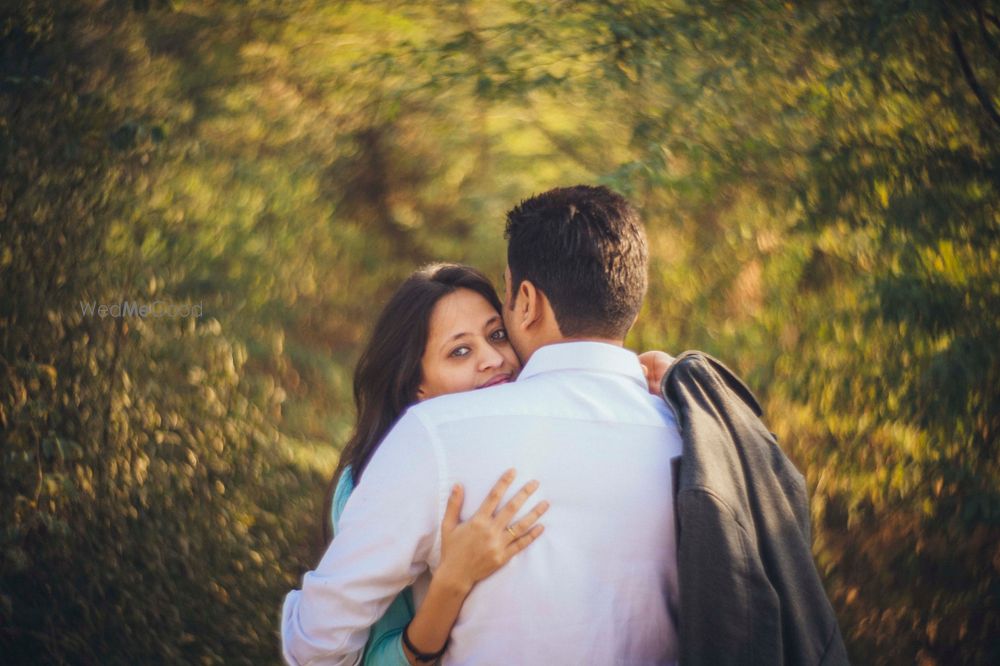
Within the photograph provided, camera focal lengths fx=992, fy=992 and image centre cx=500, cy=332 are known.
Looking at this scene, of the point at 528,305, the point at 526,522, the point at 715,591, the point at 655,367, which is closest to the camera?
the point at 715,591

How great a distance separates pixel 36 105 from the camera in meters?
4.10

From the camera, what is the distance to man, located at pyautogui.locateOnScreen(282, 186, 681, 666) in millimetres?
1954

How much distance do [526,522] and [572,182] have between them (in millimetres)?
2771

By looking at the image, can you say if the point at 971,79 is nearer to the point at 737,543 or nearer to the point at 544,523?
the point at 737,543

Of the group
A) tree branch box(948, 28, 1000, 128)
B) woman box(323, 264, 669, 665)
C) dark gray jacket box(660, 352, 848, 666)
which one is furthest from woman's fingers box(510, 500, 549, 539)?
tree branch box(948, 28, 1000, 128)

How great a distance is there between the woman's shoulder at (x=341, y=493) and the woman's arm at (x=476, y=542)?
626 millimetres

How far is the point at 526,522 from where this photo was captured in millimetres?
1948

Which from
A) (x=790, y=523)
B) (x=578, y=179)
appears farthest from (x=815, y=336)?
(x=790, y=523)

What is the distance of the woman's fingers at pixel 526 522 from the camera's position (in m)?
1.95

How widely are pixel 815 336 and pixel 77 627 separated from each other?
130 inches

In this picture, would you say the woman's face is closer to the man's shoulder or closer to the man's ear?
the man's ear

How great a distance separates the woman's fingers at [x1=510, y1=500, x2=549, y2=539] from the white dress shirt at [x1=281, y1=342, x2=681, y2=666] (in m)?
0.02

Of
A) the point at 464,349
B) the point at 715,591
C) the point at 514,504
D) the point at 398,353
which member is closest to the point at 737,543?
the point at 715,591

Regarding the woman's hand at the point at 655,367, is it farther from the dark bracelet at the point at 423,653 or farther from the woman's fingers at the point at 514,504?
the dark bracelet at the point at 423,653
